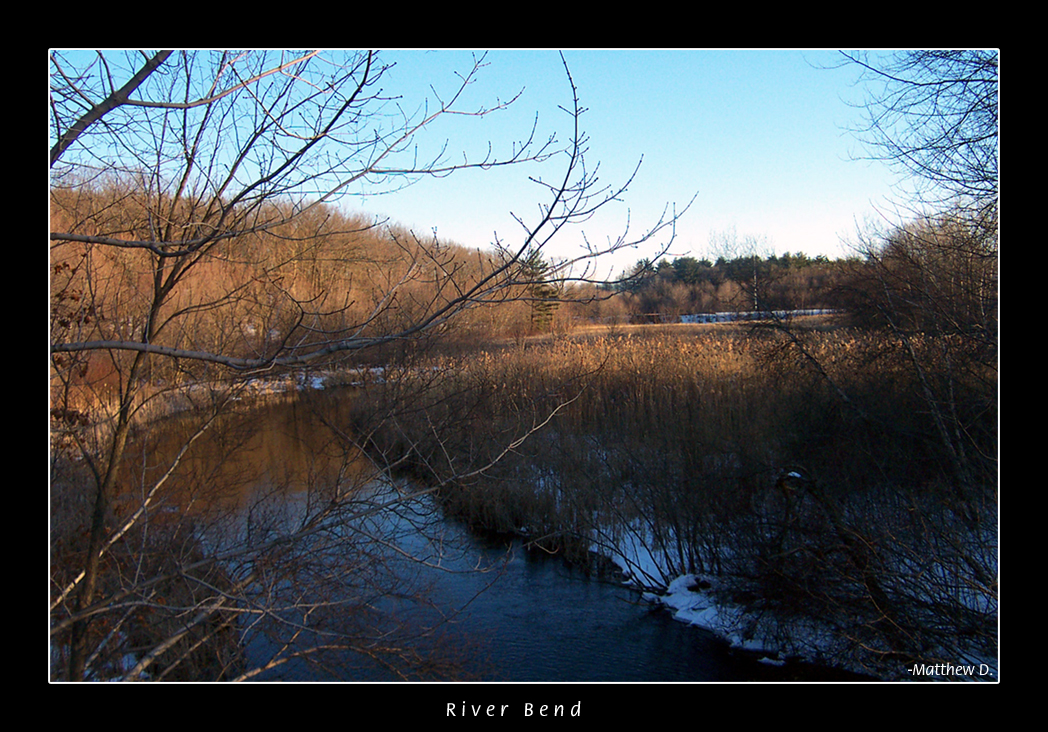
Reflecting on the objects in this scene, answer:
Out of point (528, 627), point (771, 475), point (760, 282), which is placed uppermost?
point (760, 282)

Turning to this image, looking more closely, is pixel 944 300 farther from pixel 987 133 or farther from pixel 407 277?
pixel 407 277

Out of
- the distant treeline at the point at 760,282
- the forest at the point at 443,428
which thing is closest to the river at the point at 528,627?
the forest at the point at 443,428

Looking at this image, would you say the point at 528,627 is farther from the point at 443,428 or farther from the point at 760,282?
the point at 760,282

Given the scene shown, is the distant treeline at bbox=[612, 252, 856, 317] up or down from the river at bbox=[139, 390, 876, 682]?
up

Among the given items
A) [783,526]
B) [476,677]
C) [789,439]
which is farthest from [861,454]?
[476,677]

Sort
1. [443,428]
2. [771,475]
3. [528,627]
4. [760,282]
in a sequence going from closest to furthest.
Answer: [443,428] < [528,627] < [771,475] < [760,282]

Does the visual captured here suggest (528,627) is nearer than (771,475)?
Yes

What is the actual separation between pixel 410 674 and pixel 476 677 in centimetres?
115

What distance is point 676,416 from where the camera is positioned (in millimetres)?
9133

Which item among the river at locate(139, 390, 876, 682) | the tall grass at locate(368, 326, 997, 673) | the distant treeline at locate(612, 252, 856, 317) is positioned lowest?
→ the river at locate(139, 390, 876, 682)

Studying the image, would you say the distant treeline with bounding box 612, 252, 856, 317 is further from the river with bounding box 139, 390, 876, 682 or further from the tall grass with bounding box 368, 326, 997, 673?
the river with bounding box 139, 390, 876, 682

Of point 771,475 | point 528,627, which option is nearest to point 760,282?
point 771,475

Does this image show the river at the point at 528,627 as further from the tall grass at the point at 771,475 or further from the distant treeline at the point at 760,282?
the distant treeline at the point at 760,282

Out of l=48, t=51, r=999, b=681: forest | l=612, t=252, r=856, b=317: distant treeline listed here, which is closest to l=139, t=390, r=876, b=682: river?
l=48, t=51, r=999, b=681: forest
